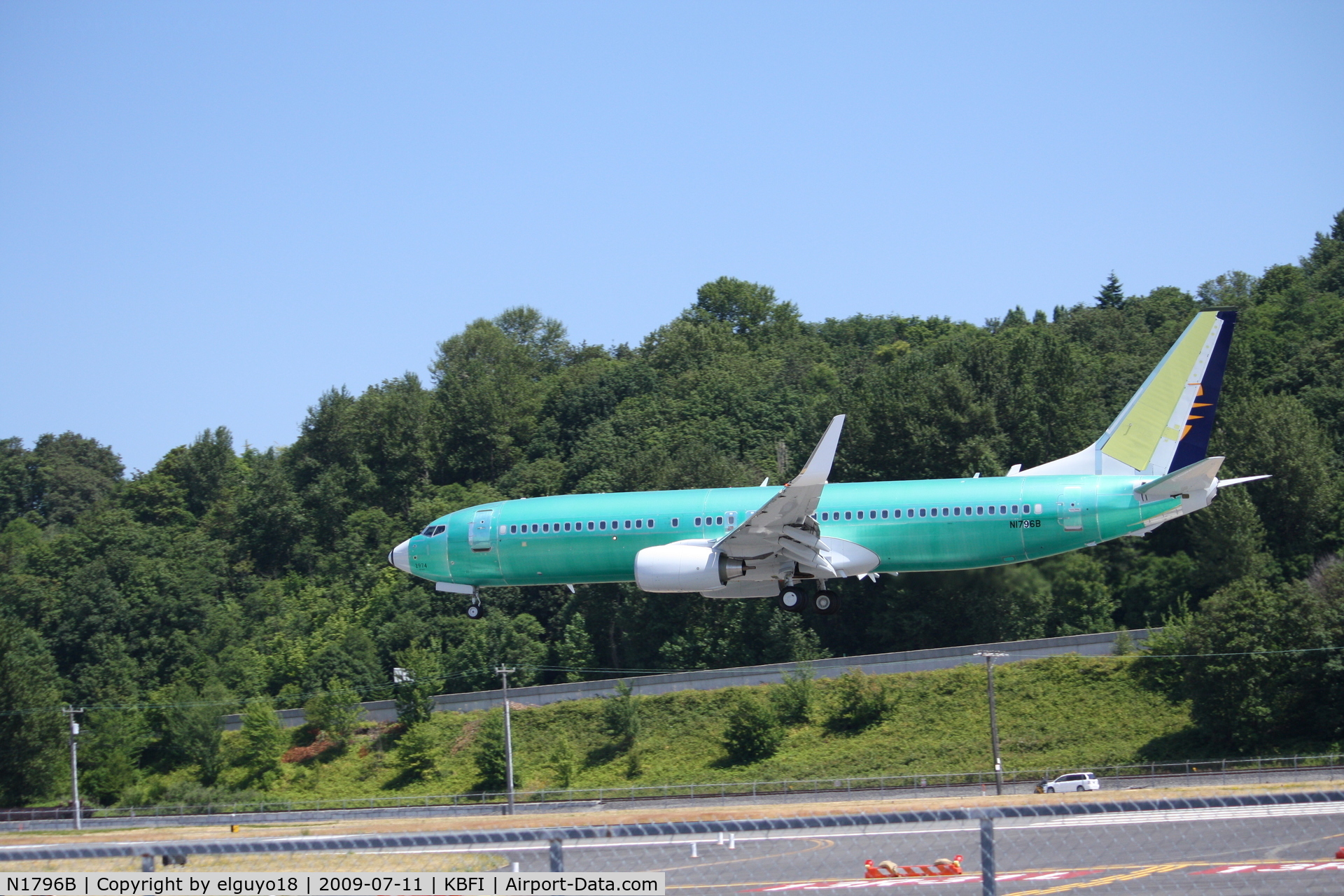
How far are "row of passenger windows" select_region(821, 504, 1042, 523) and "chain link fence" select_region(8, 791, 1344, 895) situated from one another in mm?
11568

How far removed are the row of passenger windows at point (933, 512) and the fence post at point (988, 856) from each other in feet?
86.4

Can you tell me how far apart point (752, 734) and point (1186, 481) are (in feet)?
85.8

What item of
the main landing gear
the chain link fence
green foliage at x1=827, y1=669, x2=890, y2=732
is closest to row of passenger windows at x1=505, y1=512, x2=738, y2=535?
the main landing gear

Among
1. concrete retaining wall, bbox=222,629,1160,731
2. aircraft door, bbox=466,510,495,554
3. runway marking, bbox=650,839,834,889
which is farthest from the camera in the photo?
concrete retaining wall, bbox=222,629,1160,731

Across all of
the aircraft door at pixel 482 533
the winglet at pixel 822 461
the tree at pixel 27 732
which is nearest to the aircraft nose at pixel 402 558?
the aircraft door at pixel 482 533

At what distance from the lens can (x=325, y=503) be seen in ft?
307

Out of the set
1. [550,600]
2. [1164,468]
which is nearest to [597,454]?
[550,600]

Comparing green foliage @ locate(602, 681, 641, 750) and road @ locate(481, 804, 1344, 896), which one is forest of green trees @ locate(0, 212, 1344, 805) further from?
road @ locate(481, 804, 1344, 896)

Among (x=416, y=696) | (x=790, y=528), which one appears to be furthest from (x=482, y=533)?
(x=416, y=696)

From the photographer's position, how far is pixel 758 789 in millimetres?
47906

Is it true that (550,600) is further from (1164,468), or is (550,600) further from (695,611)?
(1164,468)

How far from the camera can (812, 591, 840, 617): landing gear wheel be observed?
34312 millimetres

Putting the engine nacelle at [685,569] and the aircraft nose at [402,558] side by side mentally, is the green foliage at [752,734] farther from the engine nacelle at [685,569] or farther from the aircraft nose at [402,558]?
the engine nacelle at [685,569]

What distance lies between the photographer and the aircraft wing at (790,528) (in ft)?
103
